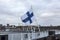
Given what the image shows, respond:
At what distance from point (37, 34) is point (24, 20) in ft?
12.1

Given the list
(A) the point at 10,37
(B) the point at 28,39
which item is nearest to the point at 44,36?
(B) the point at 28,39

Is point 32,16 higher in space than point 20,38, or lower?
higher

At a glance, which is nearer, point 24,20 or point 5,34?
point 24,20

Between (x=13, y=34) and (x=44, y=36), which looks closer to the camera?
(x=13, y=34)

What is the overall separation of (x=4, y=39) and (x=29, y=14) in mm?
5009

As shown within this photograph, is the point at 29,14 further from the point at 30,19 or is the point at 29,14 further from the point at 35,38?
the point at 35,38

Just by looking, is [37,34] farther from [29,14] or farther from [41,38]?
[29,14]

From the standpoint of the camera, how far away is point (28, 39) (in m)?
26.4

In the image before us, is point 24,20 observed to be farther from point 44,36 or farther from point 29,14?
point 44,36

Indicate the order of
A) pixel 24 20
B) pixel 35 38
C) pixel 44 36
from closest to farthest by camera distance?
pixel 24 20 → pixel 35 38 → pixel 44 36

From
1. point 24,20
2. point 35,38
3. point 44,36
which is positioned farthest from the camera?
point 44,36

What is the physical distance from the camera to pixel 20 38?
26.2m

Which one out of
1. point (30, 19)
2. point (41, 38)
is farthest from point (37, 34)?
point (30, 19)

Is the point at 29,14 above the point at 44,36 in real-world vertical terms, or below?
above
